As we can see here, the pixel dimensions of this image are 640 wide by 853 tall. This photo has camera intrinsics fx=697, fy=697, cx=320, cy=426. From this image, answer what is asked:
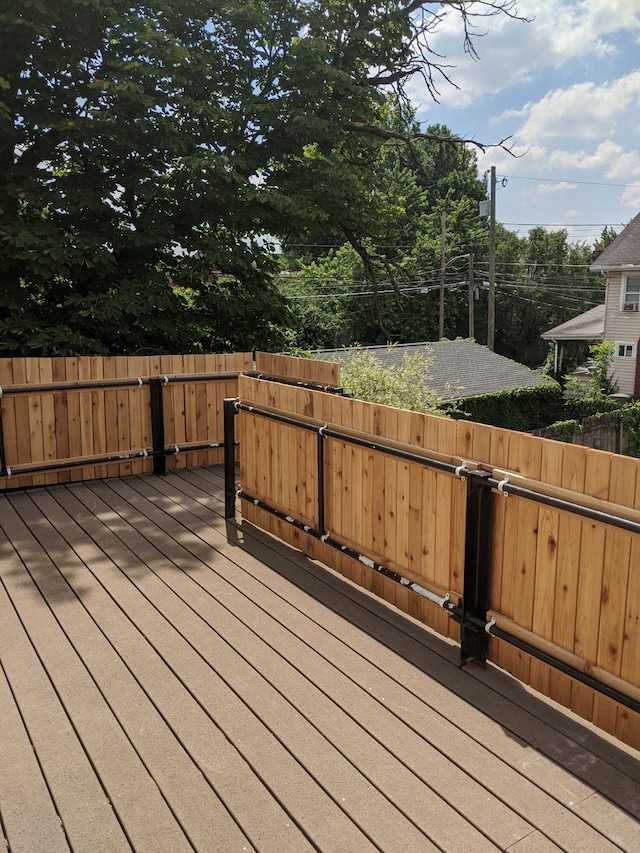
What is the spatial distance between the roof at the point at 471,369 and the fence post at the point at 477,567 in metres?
14.7

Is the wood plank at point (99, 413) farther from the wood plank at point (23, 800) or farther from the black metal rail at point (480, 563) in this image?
the wood plank at point (23, 800)

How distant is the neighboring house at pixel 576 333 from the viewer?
32.6 meters

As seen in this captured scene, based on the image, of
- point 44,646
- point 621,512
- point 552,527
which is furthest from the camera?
point 44,646

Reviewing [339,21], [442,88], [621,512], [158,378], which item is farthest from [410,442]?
[442,88]

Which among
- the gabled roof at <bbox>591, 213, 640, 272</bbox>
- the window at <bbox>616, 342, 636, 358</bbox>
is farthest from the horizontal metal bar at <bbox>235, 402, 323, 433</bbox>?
the window at <bbox>616, 342, 636, 358</bbox>

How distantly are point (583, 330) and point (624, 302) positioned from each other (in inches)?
320

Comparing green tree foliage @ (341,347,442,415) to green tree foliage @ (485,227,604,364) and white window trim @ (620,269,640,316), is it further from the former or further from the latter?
green tree foliage @ (485,227,604,364)

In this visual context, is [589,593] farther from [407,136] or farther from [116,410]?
[407,136]

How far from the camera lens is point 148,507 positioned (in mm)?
6121

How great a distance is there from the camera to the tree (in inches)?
337

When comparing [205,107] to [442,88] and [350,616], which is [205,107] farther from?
[350,616]

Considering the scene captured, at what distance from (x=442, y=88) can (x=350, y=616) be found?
37.4 ft

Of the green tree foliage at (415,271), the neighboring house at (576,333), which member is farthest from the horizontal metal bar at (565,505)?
the green tree foliage at (415,271)

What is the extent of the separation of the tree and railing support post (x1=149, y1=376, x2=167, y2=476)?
1.98 m
